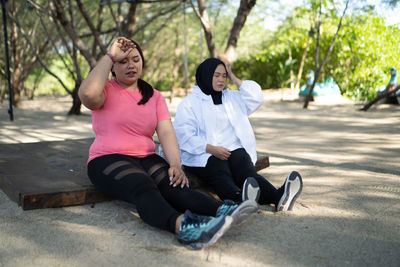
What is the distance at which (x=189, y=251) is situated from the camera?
2068 millimetres

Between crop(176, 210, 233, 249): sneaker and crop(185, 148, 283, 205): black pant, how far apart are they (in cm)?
62

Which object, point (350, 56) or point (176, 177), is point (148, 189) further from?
point (350, 56)

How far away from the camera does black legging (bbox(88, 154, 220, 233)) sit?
2205mm

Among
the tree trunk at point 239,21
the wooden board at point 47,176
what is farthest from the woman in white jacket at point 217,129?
the tree trunk at point 239,21

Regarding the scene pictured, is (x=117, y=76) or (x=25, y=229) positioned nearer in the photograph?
(x=25, y=229)

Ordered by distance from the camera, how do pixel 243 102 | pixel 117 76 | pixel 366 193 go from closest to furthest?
pixel 117 76
pixel 366 193
pixel 243 102

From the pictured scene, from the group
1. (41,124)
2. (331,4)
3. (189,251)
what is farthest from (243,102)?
(331,4)

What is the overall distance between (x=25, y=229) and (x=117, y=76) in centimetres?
108

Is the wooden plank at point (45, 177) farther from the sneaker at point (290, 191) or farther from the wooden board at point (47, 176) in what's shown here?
the sneaker at point (290, 191)

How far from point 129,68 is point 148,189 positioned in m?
0.81

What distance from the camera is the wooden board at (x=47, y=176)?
2.61 m

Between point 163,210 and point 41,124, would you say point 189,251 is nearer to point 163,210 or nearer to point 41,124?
point 163,210

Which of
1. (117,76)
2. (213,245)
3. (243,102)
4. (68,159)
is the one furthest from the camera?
(68,159)

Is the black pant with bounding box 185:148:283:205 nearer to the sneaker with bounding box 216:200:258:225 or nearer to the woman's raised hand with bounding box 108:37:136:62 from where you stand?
the sneaker with bounding box 216:200:258:225
